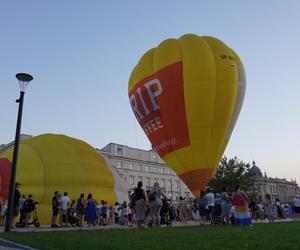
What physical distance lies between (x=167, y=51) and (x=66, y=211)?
11.0 m

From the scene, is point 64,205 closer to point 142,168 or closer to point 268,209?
point 268,209

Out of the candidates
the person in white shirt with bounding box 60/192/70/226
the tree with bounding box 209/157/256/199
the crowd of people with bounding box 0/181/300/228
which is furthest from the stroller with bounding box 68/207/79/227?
the tree with bounding box 209/157/256/199

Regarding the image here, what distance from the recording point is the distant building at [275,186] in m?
128

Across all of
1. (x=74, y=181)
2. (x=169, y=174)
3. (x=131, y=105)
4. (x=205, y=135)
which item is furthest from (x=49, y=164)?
(x=169, y=174)

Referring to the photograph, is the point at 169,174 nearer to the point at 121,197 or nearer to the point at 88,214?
the point at 121,197

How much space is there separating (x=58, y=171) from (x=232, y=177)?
Result: 34.2m

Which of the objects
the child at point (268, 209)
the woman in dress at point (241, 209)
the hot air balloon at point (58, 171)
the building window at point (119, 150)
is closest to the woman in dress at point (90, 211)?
the hot air balloon at point (58, 171)

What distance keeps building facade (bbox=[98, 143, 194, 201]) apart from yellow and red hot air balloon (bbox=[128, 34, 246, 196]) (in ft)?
203

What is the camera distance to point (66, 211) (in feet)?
56.4

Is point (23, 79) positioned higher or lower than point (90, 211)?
higher

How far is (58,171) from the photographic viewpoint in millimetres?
20188

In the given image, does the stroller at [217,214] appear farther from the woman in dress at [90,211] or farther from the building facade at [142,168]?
the building facade at [142,168]

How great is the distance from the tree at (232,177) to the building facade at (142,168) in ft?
118

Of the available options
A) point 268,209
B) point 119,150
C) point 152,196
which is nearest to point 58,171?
point 152,196
